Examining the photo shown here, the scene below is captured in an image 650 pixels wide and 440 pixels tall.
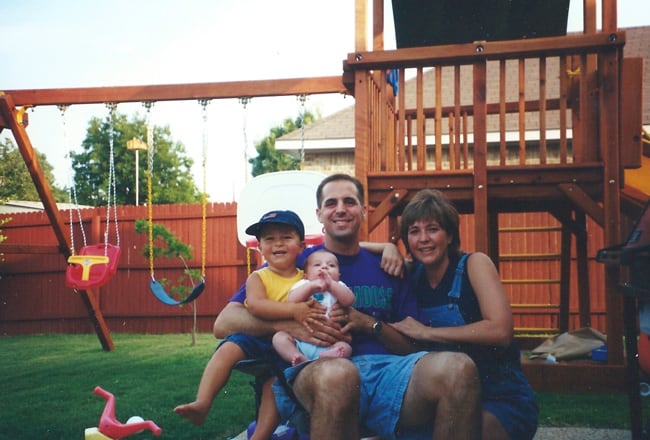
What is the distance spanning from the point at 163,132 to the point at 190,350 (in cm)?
3551

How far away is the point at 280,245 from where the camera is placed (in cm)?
271

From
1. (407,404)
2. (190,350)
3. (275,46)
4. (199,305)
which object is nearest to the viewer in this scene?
(407,404)

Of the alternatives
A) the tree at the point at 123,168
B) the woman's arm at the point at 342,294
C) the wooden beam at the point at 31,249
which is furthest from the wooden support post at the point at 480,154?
the tree at the point at 123,168

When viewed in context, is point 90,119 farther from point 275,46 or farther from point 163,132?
point 275,46

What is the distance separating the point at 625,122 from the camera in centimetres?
452

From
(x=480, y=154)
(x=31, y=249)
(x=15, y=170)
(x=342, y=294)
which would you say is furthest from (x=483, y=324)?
(x=15, y=170)

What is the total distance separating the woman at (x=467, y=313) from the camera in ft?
7.34

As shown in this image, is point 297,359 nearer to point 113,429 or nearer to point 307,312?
point 307,312

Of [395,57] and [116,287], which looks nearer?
[395,57]

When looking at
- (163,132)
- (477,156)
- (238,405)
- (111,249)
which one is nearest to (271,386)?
(238,405)

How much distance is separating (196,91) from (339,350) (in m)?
4.40

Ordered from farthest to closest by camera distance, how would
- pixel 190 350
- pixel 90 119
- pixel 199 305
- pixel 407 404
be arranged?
pixel 90 119 → pixel 199 305 → pixel 190 350 → pixel 407 404

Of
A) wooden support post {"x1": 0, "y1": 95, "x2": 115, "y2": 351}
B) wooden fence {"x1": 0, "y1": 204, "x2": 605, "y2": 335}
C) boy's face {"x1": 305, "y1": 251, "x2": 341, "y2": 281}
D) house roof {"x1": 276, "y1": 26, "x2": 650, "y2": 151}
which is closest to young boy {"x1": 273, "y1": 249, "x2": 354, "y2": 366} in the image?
boy's face {"x1": 305, "y1": 251, "x2": 341, "y2": 281}

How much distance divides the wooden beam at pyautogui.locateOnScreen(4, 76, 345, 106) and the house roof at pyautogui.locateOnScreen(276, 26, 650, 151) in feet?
17.3
